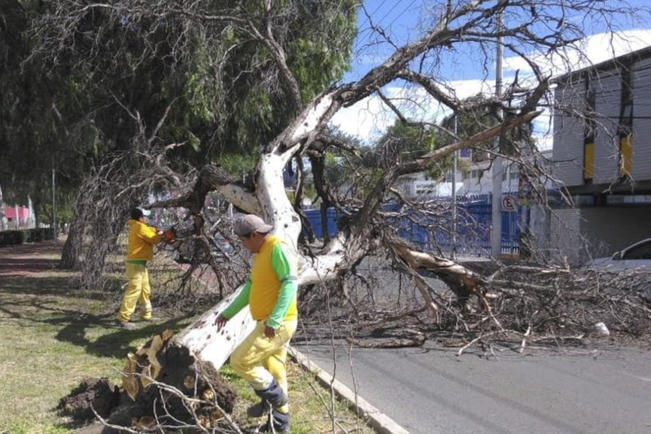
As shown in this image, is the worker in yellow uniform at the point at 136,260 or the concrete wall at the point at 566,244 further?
the concrete wall at the point at 566,244

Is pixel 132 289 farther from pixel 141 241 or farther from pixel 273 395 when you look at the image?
pixel 273 395

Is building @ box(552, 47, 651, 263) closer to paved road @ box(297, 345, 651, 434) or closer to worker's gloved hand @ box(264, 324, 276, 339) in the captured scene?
paved road @ box(297, 345, 651, 434)

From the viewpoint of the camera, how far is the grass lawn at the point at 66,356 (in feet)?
17.1

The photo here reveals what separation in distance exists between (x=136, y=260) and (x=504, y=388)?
5.36 metres

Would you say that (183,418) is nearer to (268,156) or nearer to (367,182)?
(268,156)

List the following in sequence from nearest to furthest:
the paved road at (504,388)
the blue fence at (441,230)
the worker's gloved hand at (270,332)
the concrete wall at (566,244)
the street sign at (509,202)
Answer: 1. the worker's gloved hand at (270,332)
2. the paved road at (504,388)
3. the concrete wall at (566,244)
4. the blue fence at (441,230)
5. the street sign at (509,202)

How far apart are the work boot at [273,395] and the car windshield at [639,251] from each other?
32.0 ft

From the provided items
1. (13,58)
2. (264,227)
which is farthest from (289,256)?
(13,58)

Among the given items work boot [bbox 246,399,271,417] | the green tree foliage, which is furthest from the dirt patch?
the green tree foliage

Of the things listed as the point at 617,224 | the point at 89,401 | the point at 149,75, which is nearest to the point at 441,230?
the point at 89,401

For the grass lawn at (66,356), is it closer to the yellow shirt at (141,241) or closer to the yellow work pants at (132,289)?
the yellow work pants at (132,289)

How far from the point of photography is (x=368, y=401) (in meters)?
6.01

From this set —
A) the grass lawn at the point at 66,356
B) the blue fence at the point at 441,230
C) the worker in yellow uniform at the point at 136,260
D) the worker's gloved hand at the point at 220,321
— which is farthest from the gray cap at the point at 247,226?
the blue fence at the point at 441,230

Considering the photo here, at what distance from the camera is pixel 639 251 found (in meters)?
12.5
